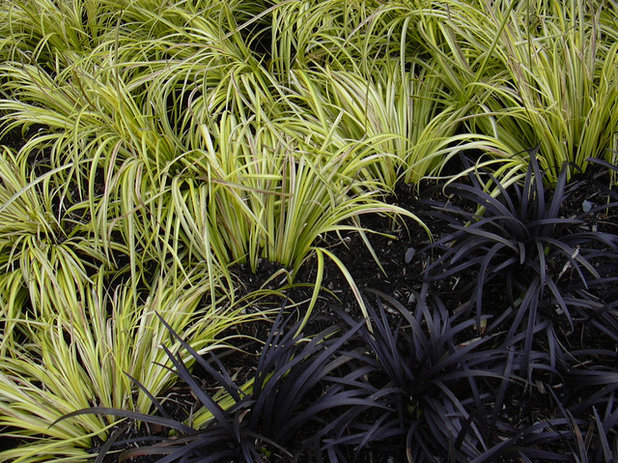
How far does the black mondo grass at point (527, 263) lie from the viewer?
1.65 m

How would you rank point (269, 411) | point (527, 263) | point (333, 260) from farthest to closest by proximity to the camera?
point (333, 260) < point (527, 263) < point (269, 411)

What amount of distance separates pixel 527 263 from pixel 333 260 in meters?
0.64

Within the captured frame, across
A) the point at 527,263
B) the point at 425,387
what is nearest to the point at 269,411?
the point at 425,387

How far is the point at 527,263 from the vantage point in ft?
5.65

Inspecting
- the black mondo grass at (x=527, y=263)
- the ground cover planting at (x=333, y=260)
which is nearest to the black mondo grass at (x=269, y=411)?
the ground cover planting at (x=333, y=260)

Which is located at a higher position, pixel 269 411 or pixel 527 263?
pixel 527 263

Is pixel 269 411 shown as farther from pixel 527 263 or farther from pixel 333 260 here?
pixel 527 263

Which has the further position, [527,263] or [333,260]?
[333,260]

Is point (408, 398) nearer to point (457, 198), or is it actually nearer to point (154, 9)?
point (457, 198)

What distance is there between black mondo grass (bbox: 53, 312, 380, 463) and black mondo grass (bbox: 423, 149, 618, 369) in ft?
1.41

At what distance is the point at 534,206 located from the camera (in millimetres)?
1783

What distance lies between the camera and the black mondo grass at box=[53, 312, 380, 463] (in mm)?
1429

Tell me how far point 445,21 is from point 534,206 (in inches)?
34.6

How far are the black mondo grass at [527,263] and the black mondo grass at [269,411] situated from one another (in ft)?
1.41
